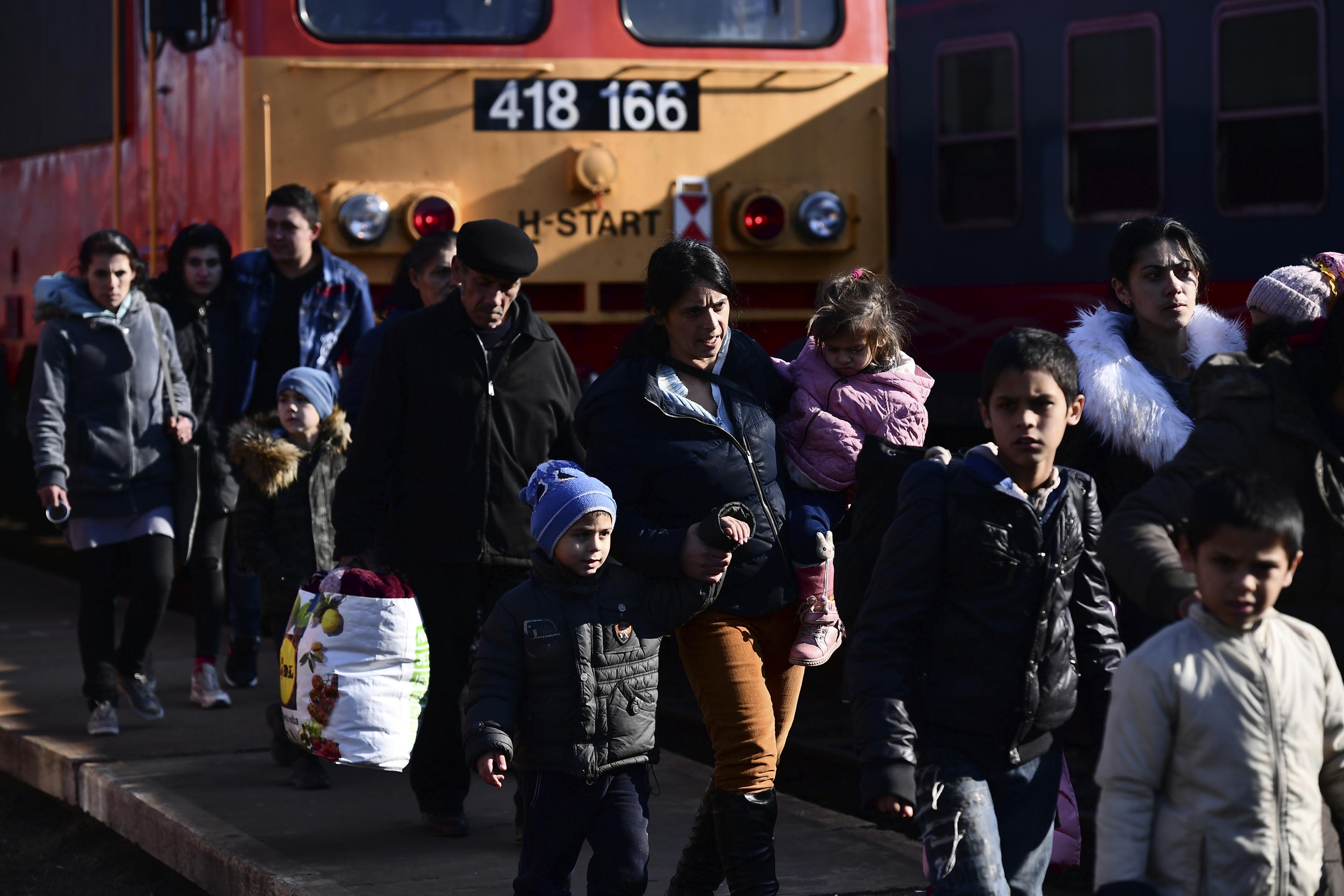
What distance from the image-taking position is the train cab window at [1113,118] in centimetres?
1128

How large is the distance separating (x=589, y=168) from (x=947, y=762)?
5522 mm

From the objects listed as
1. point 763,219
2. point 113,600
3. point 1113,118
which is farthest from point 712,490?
point 1113,118

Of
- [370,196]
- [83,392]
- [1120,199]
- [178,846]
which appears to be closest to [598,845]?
[178,846]

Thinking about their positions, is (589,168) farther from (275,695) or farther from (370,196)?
(275,695)

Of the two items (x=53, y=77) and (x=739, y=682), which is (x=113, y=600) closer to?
(x=739, y=682)

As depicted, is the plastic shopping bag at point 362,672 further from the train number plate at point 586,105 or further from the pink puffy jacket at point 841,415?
the train number plate at point 586,105

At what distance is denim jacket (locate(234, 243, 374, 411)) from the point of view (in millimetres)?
7406

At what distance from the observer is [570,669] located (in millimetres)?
4410

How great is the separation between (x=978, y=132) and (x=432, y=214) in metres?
4.66

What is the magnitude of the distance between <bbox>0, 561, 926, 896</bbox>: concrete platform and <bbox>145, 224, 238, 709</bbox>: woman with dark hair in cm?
23

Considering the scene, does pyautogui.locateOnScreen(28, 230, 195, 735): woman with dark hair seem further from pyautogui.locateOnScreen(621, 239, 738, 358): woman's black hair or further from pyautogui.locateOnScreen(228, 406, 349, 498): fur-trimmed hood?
pyautogui.locateOnScreen(621, 239, 738, 358): woman's black hair

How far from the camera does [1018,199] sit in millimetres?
12086

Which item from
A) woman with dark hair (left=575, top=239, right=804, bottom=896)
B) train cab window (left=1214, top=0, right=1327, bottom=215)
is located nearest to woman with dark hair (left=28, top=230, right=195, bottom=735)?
woman with dark hair (left=575, top=239, right=804, bottom=896)

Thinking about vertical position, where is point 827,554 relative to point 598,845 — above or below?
above
